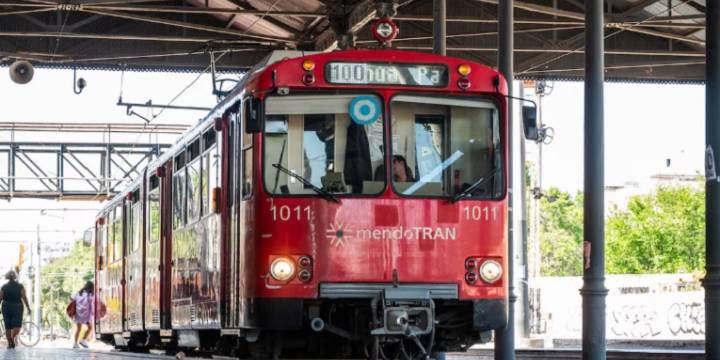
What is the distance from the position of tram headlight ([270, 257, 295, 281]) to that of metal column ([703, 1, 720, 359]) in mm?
3793

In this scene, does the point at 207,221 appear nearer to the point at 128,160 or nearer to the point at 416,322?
the point at 416,322

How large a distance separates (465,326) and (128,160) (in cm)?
3737

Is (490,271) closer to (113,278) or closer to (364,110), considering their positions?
(364,110)

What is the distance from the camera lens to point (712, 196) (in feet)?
43.8

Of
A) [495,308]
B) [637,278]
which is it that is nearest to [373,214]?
[495,308]

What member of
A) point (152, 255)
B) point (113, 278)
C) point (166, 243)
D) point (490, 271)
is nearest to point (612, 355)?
point (152, 255)

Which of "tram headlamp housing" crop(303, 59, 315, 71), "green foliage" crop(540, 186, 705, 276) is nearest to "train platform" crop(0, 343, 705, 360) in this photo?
"tram headlamp housing" crop(303, 59, 315, 71)

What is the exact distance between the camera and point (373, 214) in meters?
12.6

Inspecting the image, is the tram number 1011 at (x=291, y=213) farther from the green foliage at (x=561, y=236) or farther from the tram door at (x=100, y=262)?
the green foliage at (x=561, y=236)

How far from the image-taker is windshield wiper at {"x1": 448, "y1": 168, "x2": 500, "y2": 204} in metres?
12.8

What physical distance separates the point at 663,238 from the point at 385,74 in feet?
270

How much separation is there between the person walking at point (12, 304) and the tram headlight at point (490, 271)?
51.4 feet

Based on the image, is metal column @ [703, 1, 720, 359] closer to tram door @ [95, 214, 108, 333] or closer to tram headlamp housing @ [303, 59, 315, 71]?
tram headlamp housing @ [303, 59, 315, 71]

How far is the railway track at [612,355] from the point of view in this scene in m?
Result: 20.5
